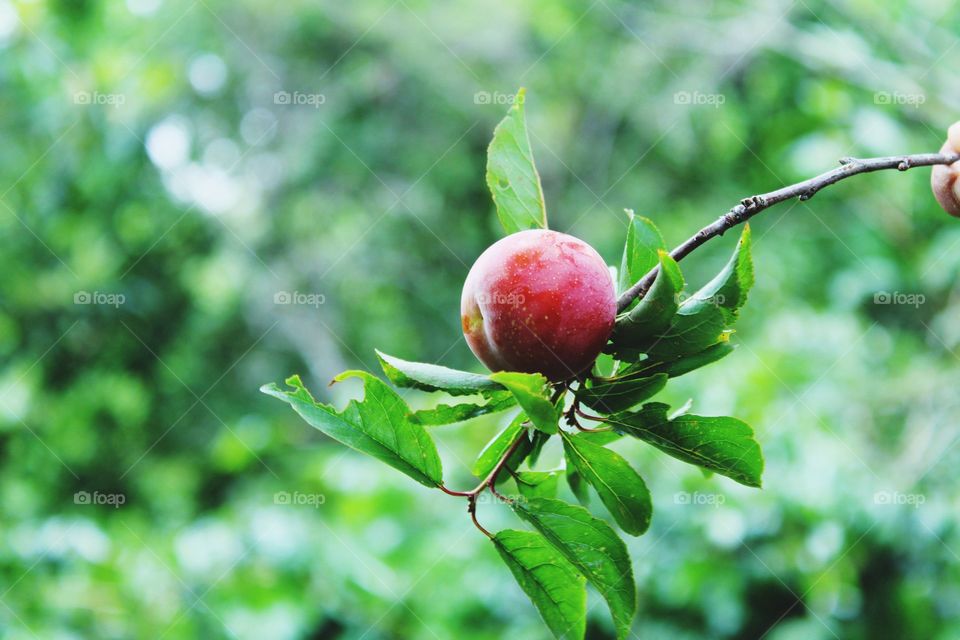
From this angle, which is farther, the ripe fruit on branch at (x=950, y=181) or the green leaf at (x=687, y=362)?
the ripe fruit on branch at (x=950, y=181)

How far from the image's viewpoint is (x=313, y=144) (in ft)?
11.7

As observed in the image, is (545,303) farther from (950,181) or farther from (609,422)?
(950,181)

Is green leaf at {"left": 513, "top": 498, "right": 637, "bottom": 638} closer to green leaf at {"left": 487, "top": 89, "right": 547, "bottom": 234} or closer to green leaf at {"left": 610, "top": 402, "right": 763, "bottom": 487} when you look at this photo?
green leaf at {"left": 610, "top": 402, "right": 763, "bottom": 487}

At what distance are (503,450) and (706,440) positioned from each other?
136mm

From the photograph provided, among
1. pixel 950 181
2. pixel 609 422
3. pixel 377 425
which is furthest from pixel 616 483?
pixel 950 181

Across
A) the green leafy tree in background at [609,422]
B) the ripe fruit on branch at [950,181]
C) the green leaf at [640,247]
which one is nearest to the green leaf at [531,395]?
the green leafy tree in background at [609,422]

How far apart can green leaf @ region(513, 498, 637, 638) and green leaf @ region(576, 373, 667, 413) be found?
6 cm

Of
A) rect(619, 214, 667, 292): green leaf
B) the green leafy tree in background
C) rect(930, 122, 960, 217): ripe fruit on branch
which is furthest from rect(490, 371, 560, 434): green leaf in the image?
rect(930, 122, 960, 217): ripe fruit on branch

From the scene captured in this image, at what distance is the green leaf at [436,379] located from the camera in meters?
0.45

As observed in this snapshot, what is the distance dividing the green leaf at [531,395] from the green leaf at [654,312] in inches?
3.0

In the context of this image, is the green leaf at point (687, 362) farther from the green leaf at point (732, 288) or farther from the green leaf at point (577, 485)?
the green leaf at point (577, 485)

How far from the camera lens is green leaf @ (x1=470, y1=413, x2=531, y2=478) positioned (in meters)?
0.53

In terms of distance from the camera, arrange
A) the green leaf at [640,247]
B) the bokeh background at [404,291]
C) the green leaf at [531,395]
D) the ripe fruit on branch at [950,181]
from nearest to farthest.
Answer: the green leaf at [531,395]
the green leaf at [640,247]
the ripe fruit on branch at [950,181]
the bokeh background at [404,291]

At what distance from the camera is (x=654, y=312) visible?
45 centimetres
